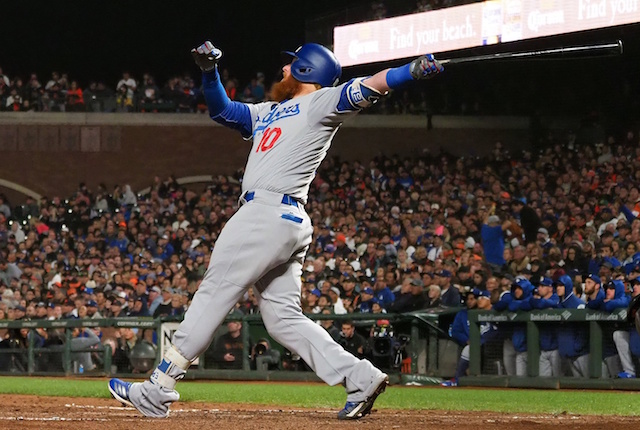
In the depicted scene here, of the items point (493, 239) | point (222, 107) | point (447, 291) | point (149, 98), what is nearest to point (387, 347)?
point (447, 291)

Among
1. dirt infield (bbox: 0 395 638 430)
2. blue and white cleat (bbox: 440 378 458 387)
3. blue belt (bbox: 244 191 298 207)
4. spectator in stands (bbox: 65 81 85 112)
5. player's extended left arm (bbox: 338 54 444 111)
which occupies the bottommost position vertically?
blue and white cleat (bbox: 440 378 458 387)

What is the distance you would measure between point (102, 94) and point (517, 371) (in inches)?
767

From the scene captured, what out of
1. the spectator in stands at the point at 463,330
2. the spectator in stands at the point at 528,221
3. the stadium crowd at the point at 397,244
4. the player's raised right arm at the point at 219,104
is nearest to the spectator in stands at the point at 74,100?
the stadium crowd at the point at 397,244

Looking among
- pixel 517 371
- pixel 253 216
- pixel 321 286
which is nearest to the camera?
pixel 253 216

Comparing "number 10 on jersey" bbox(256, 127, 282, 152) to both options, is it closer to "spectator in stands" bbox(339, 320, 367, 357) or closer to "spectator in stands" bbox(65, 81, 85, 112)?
"spectator in stands" bbox(339, 320, 367, 357)

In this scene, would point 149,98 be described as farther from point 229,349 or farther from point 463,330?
point 463,330

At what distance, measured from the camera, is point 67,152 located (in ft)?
92.3

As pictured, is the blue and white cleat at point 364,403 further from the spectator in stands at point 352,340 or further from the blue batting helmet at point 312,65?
→ the spectator in stands at point 352,340

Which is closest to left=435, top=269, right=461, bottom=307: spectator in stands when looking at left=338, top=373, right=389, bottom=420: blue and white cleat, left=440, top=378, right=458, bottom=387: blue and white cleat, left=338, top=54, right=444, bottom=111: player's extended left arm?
left=440, top=378, right=458, bottom=387: blue and white cleat

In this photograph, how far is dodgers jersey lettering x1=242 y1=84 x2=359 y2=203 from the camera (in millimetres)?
5289

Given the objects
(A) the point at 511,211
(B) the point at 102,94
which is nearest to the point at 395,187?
(A) the point at 511,211

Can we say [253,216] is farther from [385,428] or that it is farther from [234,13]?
[234,13]

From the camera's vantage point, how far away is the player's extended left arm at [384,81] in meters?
4.98

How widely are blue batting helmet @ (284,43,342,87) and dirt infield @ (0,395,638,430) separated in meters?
1.92
